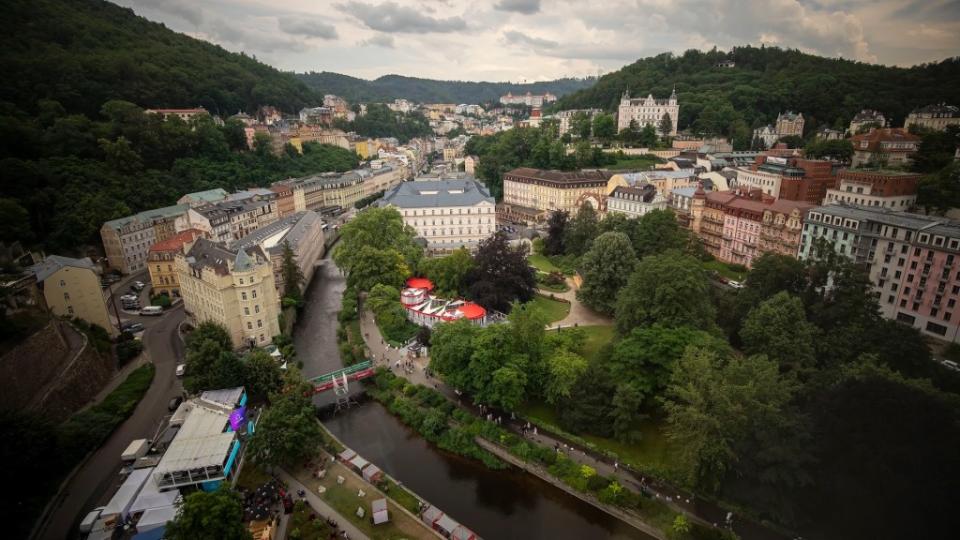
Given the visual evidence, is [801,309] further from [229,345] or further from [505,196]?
[505,196]

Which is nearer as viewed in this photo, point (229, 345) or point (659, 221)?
point (229, 345)

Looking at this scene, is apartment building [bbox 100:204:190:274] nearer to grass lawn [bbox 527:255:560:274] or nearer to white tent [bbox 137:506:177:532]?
white tent [bbox 137:506:177:532]

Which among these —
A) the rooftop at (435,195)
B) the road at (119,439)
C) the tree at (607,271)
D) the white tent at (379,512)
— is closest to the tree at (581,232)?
the tree at (607,271)

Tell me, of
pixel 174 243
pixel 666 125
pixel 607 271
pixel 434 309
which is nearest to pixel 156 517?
pixel 434 309

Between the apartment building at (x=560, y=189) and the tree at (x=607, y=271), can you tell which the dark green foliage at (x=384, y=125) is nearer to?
the apartment building at (x=560, y=189)

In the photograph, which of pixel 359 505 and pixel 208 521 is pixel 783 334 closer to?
pixel 359 505

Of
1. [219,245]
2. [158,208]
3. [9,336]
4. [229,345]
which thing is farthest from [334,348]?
[158,208]
